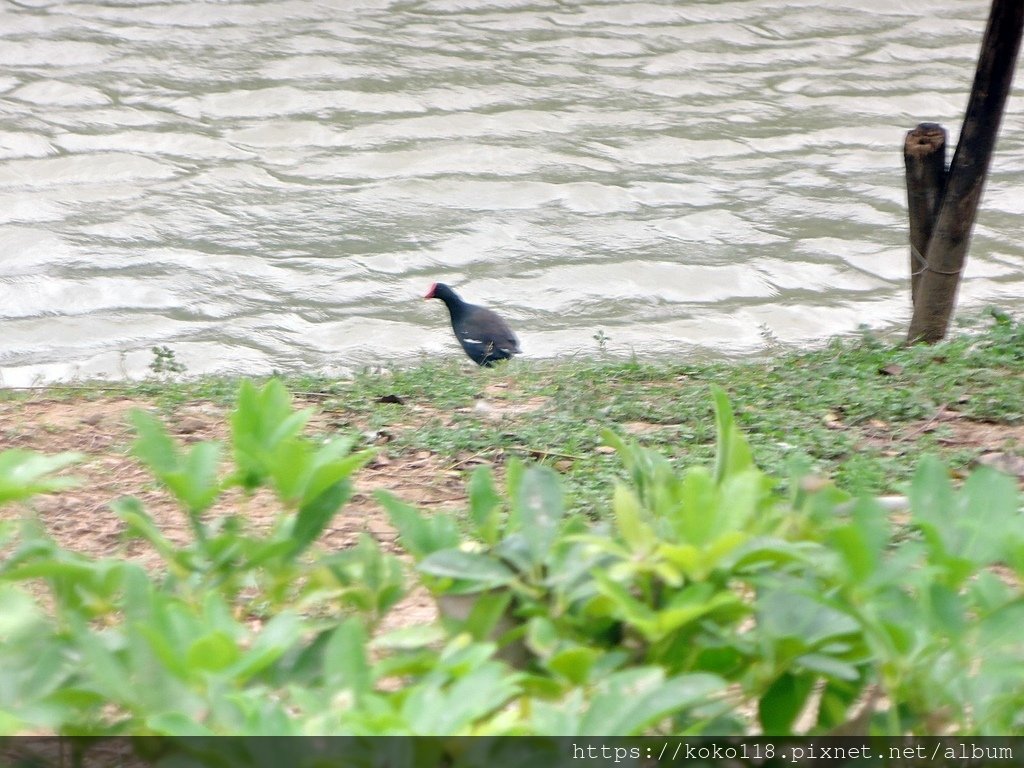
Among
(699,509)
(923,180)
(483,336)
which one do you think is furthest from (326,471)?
(483,336)

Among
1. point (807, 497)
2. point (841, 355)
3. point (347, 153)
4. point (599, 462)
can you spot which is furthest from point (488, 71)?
point (807, 497)

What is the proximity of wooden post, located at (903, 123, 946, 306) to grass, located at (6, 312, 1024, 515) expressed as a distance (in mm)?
445

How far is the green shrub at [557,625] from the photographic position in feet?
3.81

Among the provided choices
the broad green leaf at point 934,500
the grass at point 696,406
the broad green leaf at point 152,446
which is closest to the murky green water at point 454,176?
the grass at point 696,406

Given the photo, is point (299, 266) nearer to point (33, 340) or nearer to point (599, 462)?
point (33, 340)

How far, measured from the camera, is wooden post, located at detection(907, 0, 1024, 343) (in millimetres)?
4609

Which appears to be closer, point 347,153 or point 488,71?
point 347,153

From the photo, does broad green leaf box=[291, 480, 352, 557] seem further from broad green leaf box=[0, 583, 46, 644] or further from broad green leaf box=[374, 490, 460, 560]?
broad green leaf box=[0, 583, 46, 644]

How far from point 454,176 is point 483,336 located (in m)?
2.75

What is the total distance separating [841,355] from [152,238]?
4.34 meters

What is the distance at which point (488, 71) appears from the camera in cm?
1020

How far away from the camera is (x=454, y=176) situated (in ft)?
27.9

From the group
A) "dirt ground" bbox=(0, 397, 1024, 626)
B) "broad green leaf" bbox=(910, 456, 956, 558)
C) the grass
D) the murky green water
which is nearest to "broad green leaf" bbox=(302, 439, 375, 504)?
"broad green leaf" bbox=(910, 456, 956, 558)

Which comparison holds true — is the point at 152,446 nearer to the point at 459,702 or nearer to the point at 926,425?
the point at 459,702
